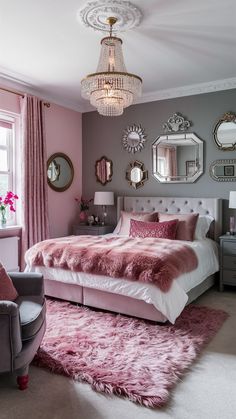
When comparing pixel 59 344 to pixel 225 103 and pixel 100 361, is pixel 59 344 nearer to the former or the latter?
pixel 100 361

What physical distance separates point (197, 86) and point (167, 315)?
130 inches

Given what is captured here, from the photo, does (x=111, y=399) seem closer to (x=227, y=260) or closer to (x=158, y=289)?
(x=158, y=289)

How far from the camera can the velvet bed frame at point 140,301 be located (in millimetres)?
3287

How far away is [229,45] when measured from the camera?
354cm

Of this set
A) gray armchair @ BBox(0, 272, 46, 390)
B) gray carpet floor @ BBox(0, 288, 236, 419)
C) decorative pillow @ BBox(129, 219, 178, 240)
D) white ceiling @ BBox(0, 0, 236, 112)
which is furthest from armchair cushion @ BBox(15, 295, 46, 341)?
white ceiling @ BBox(0, 0, 236, 112)

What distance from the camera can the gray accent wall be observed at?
477 cm

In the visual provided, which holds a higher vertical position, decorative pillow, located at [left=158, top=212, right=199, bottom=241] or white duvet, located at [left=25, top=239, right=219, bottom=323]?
decorative pillow, located at [left=158, top=212, right=199, bottom=241]

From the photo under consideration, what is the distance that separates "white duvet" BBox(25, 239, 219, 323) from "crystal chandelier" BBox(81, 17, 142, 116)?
169cm

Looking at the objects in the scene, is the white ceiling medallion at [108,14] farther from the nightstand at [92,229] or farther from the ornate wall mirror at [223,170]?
the nightstand at [92,229]

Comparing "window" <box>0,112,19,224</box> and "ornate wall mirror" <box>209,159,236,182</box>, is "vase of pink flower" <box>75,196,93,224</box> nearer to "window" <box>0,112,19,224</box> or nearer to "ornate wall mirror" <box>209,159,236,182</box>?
"window" <box>0,112,19,224</box>

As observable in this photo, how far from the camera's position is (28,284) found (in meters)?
2.68

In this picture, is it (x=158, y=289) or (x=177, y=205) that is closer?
(x=158, y=289)

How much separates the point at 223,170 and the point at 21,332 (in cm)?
357

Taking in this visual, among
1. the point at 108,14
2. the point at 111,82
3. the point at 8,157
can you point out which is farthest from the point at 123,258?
the point at 8,157
